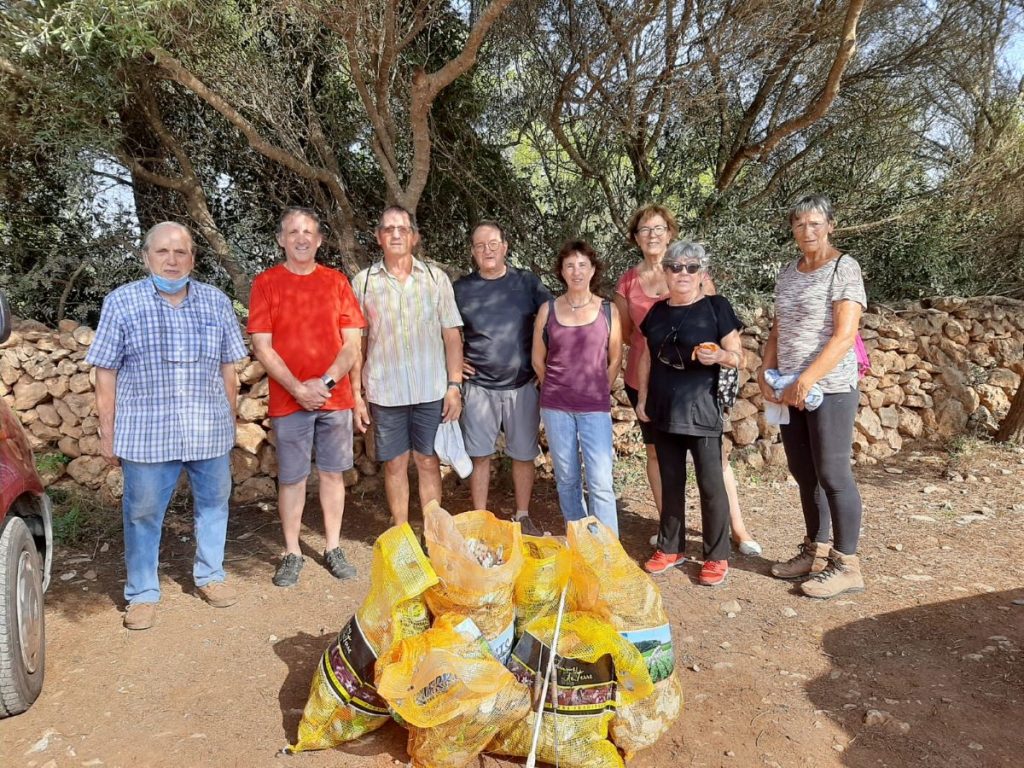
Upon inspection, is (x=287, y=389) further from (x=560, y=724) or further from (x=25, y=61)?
(x=25, y=61)

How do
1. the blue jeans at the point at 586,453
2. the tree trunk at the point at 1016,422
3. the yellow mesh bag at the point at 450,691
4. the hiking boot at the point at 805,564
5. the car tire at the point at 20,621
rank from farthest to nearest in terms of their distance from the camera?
the tree trunk at the point at 1016,422, the hiking boot at the point at 805,564, the blue jeans at the point at 586,453, the car tire at the point at 20,621, the yellow mesh bag at the point at 450,691

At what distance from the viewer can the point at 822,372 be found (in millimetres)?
3307

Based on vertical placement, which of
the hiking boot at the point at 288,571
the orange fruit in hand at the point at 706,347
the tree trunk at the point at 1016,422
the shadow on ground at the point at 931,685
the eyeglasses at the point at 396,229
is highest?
the eyeglasses at the point at 396,229

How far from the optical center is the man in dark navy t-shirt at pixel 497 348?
3848 millimetres

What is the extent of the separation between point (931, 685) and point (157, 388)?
3.52 m

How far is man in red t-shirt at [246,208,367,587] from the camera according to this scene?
355cm

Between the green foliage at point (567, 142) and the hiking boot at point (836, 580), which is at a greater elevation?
the green foliage at point (567, 142)

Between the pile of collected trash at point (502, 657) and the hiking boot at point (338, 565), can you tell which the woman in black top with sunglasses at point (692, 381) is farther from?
the hiking boot at point (338, 565)

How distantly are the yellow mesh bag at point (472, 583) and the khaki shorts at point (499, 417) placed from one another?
4.80 ft

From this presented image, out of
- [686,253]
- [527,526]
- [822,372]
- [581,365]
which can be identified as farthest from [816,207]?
[527,526]

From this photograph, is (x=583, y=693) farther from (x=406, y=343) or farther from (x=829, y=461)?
(x=406, y=343)

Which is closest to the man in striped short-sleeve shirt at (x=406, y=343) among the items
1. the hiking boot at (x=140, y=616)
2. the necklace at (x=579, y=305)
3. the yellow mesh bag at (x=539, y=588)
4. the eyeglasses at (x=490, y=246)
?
the eyeglasses at (x=490, y=246)

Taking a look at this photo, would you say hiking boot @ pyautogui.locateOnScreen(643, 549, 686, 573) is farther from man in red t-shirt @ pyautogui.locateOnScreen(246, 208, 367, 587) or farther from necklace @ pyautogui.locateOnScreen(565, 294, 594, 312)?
man in red t-shirt @ pyautogui.locateOnScreen(246, 208, 367, 587)

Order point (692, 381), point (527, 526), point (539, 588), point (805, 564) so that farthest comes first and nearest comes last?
point (527, 526)
point (805, 564)
point (692, 381)
point (539, 588)
